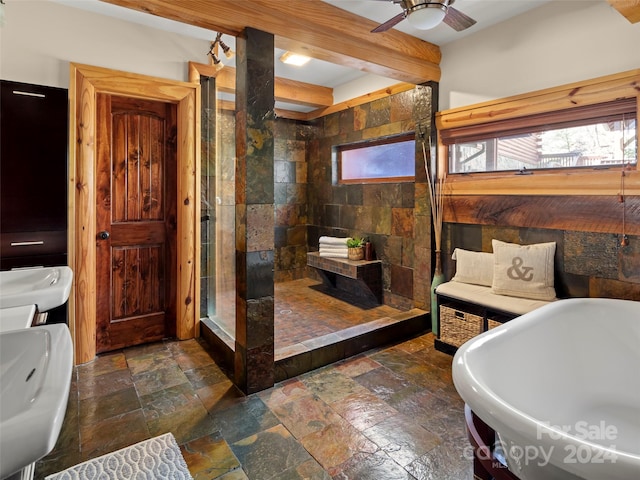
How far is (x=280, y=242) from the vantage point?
503 centimetres

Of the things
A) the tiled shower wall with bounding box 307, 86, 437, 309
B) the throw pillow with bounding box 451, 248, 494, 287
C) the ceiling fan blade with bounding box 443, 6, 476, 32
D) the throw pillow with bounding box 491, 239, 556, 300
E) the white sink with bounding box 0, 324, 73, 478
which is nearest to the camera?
the white sink with bounding box 0, 324, 73, 478

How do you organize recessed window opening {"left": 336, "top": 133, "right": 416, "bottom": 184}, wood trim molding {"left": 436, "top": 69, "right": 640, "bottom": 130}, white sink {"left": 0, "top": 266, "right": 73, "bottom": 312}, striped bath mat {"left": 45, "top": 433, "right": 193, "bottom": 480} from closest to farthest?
1. white sink {"left": 0, "top": 266, "right": 73, "bottom": 312}
2. striped bath mat {"left": 45, "top": 433, "right": 193, "bottom": 480}
3. wood trim molding {"left": 436, "top": 69, "right": 640, "bottom": 130}
4. recessed window opening {"left": 336, "top": 133, "right": 416, "bottom": 184}

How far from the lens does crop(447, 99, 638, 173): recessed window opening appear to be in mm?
2307

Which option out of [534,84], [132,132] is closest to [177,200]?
[132,132]

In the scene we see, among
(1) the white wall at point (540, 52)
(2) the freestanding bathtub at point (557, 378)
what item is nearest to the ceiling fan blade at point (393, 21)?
(1) the white wall at point (540, 52)

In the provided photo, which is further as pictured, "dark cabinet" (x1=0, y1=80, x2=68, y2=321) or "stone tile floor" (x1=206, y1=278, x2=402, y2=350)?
"stone tile floor" (x1=206, y1=278, x2=402, y2=350)

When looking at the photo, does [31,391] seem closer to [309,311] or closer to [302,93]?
[309,311]

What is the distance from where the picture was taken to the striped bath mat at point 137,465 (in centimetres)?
165

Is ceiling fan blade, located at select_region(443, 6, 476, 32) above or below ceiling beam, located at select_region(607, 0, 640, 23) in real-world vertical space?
above

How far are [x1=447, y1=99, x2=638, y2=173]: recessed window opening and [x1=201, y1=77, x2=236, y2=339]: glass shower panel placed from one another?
6.72 feet

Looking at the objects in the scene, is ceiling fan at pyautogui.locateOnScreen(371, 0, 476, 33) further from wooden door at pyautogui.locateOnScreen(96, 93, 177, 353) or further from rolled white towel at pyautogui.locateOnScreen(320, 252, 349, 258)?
rolled white towel at pyautogui.locateOnScreen(320, 252, 349, 258)

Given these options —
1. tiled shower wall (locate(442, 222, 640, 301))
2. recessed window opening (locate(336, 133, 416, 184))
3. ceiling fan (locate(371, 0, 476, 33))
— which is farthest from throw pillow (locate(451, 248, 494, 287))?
ceiling fan (locate(371, 0, 476, 33))

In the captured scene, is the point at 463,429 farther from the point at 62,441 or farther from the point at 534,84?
the point at 534,84

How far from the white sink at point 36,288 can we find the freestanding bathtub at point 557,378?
1.68 meters
